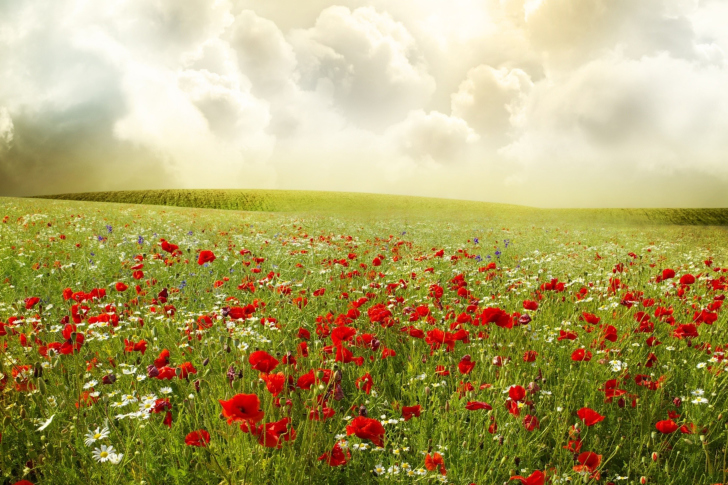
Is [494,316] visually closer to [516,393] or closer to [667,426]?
[516,393]

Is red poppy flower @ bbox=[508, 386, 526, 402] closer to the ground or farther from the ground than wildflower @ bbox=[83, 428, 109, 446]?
farther from the ground

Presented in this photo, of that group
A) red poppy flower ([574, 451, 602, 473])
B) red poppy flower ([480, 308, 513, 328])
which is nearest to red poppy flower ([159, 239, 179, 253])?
red poppy flower ([480, 308, 513, 328])

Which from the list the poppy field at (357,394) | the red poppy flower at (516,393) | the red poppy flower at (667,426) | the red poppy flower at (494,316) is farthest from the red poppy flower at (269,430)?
the red poppy flower at (667,426)

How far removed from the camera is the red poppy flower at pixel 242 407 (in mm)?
1623

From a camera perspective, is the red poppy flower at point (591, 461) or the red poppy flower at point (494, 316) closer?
the red poppy flower at point (591, 461)

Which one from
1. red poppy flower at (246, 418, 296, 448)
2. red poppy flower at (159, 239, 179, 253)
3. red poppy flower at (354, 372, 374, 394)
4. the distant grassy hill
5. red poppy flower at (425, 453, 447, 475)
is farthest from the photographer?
the distant grassy hill

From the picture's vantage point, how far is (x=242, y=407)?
5.41ft

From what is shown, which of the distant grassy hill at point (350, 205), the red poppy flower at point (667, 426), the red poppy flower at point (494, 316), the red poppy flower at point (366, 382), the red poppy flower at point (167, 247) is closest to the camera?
the red poppy flower at point (667, 426)

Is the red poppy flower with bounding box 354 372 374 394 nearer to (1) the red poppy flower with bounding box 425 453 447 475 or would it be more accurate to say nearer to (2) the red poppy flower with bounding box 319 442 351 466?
(2) the red poppy flower with bounding box 319 442 351 466

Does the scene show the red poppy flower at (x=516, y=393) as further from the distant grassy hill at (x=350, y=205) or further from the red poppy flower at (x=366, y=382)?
the distant grassy hill at (x=350, y=205)

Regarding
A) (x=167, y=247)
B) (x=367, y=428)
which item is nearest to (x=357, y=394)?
(x=367, y=428)

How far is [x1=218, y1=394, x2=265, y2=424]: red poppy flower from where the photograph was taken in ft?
5.32

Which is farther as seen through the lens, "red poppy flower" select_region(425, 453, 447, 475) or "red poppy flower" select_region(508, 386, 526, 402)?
"red poppy flower" select_region(508, 386, 526, 402)

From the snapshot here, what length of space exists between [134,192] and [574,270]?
3183 inches
